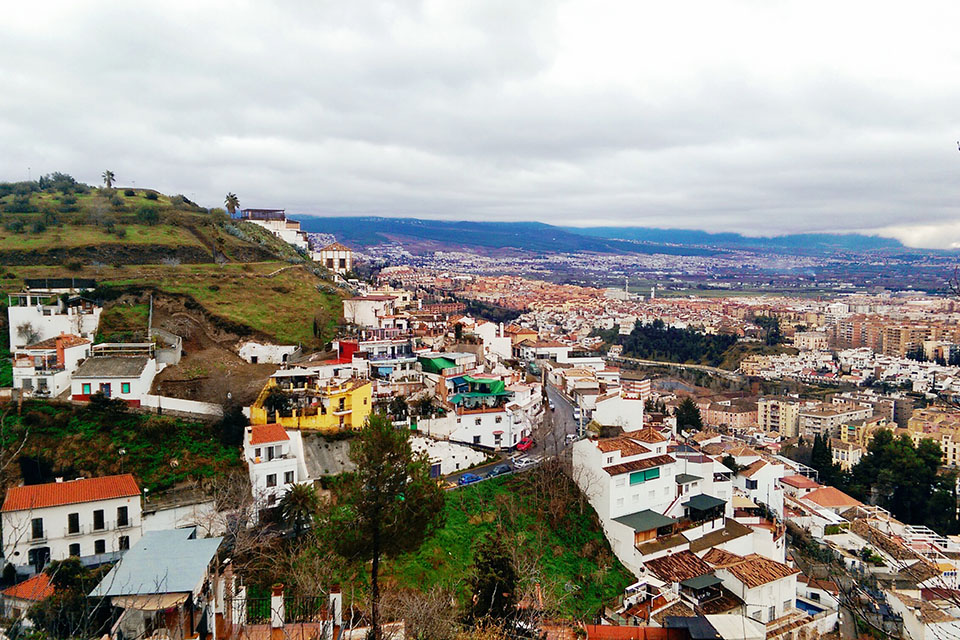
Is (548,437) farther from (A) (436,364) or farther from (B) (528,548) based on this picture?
(B) (528,548)

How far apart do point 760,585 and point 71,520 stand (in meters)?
16.3

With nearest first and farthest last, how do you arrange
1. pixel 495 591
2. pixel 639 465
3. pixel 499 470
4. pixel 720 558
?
pixel 495 591 < pixel 720 558 < pixel 639 465 < pixel 499 470

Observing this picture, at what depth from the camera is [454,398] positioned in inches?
935

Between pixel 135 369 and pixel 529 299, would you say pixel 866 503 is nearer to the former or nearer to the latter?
pixel 135 369

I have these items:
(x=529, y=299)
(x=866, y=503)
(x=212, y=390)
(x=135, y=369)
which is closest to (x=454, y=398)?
(x=212, y=390)

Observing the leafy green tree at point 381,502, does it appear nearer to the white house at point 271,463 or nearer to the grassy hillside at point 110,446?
the white house at point 271,463

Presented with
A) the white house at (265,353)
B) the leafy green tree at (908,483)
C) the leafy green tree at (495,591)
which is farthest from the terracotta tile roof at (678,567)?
the leafy green tree at (908,483)

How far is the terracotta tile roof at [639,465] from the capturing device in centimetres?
1880

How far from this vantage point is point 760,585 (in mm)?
16531

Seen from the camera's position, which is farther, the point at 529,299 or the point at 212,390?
the point at 529,299

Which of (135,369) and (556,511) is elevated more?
(135,369)

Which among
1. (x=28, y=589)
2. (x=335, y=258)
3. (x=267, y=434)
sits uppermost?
(x=335, y=258)

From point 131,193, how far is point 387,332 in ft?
86.7

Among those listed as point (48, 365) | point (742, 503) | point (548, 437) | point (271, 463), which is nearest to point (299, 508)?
point (271, 463)
